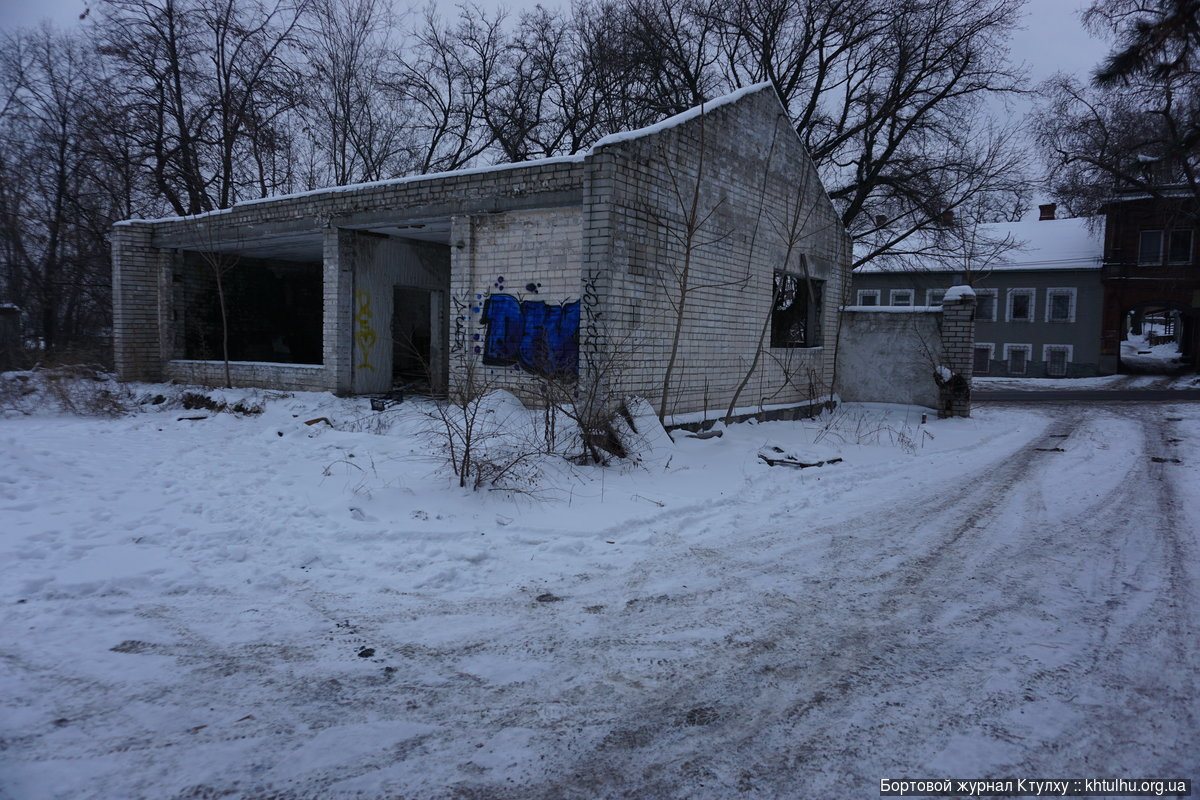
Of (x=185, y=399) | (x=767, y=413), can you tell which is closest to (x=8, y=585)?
(x=185, y=399)

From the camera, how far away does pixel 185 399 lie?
510 inches

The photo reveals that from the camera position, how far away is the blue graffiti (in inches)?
385

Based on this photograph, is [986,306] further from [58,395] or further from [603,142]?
[58,395]

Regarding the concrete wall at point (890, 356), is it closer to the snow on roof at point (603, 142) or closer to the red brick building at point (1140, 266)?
the snow on roof at point (603, 142)

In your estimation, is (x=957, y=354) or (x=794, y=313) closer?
(x=957, y=354)

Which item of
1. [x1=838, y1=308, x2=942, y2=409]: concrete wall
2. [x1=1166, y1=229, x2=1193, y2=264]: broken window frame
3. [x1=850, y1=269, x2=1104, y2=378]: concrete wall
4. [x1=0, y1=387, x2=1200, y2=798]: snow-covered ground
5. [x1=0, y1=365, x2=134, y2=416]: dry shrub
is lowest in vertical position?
[x1=0, y1=387, x2=1200, y2=798]: snow-covered ground

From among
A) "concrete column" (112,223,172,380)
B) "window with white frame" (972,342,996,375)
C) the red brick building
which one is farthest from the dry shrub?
the red brick building

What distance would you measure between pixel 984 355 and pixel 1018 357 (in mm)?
1485

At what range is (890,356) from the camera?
15633 mm

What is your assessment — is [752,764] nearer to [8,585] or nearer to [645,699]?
[645,699]

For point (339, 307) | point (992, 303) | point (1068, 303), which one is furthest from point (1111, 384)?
point (339, 307)

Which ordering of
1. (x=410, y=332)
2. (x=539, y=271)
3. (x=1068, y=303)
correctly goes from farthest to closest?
(x=1068, y=303)
(x=410, y=332)
(x=539, y=271)

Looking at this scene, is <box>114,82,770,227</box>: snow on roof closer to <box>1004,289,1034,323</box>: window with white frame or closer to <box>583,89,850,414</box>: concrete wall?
<box>583,89,850,414</box>: concrete wall

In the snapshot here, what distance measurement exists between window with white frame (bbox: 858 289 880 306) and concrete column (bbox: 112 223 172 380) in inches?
1273
